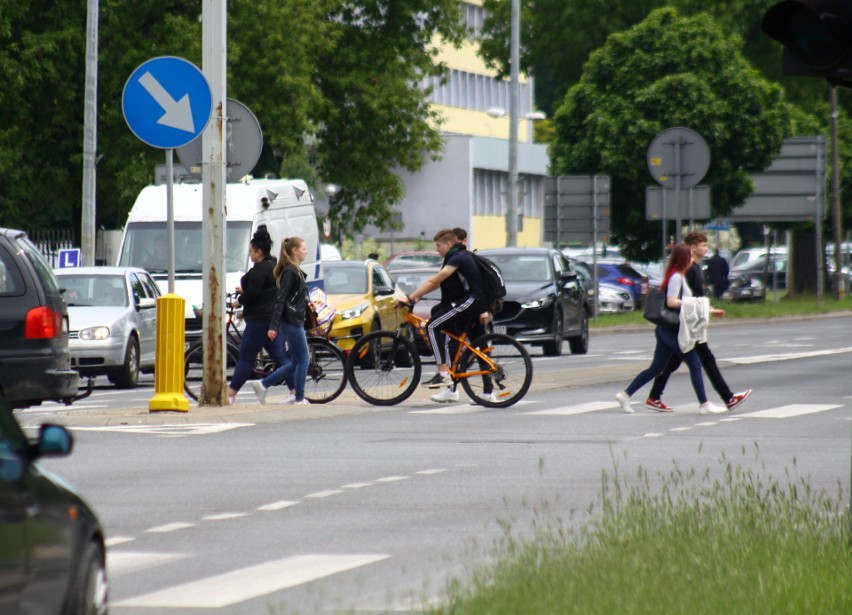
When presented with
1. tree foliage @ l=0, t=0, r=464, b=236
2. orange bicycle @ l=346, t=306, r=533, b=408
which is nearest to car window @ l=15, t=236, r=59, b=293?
orange bicycle @ l=346, t=306, r=533, b=408

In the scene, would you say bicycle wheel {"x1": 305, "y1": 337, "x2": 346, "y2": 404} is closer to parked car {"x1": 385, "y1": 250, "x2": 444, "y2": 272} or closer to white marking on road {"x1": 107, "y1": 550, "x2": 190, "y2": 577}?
white marking on road {"x1": 107, "y1": 550, "x2": 190, "y2": 577}

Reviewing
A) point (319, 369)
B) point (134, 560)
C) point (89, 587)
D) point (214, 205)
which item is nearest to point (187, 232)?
point (319, 369)

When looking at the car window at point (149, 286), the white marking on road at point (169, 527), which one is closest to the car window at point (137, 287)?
the car window at point (149, 286)

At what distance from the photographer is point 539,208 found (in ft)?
355

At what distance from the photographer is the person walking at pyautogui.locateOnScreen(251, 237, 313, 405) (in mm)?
20000

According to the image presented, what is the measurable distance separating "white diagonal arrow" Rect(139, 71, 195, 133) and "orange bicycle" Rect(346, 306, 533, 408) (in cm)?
345

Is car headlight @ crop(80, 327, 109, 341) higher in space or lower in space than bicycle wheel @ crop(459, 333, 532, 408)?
higher

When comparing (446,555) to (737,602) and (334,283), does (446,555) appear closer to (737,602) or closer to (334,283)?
(737,602)

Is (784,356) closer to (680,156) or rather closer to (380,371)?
(680,156)

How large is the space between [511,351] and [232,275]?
10135 millimetres

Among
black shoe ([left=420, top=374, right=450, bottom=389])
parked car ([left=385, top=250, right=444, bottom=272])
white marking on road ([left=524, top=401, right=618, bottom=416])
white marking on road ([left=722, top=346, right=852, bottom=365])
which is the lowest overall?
white marking on road ([left=524, top=401, right=618, bottom=416])

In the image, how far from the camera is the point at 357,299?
2933 centimetres

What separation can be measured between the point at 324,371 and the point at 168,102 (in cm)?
439

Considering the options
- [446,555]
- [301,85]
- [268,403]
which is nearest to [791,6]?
[446,555]
